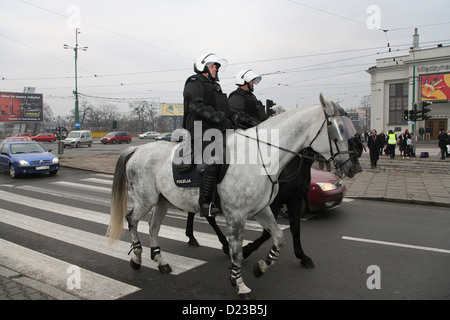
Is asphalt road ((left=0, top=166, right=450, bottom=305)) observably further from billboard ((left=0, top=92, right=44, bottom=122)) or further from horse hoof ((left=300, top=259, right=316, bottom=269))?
billboard ((left=0, top=92, right=44, bottom=122))

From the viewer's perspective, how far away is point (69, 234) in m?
6.18

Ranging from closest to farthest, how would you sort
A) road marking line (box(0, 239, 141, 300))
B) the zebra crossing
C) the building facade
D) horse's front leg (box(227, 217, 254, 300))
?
horse's front leg (box(227, 217, 254, 300)) → road marking line (box(0, 239, 141, 300)) → the zebra crossing → the building facade

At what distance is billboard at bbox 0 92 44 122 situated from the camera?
60156 mm

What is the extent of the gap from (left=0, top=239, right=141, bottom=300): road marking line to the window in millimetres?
45990

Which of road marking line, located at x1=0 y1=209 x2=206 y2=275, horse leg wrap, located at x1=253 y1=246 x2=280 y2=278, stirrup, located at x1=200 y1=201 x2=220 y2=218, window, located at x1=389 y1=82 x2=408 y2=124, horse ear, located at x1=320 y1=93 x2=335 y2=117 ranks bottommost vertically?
road marking line, located at x1=0 y1=209 x2=206 y2=275

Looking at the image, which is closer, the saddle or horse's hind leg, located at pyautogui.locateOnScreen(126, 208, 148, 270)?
the saddle

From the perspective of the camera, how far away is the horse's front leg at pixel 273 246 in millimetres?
4020

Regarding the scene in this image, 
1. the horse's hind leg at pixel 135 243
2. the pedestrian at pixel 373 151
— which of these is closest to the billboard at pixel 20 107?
the pedestrian at pixel 373 151

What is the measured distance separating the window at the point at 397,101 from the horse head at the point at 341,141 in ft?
147

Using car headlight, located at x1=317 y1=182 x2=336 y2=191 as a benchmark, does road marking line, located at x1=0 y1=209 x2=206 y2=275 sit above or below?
below

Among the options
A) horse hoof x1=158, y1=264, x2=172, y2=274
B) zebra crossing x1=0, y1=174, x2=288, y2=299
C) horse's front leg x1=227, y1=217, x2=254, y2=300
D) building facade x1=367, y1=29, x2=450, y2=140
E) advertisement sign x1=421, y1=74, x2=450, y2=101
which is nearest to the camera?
horse's front leg x1=227, y1=217, x2=254, y2=300

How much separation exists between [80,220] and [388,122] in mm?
44678

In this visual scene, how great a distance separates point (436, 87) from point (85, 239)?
1772 inches

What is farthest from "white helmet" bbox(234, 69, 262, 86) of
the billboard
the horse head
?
the billboard
